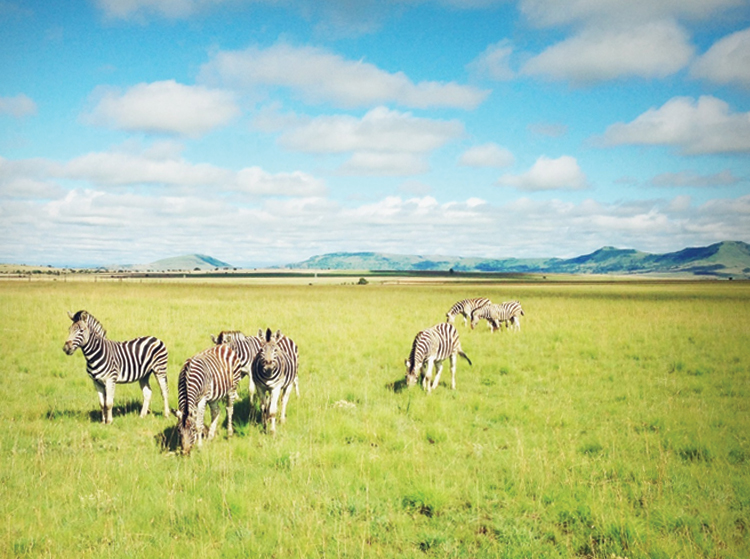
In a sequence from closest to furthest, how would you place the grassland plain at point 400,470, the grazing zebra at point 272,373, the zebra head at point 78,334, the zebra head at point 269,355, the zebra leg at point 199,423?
the grassland plain at point 400,470 → the zebra leg at point 199,423 → the zebra head at point 269,355 → the grazing zebra at point 272,373 → the zebra head at point 78,334

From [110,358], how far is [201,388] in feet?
12.8

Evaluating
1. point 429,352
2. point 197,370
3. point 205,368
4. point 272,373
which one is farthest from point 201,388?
point 429,352

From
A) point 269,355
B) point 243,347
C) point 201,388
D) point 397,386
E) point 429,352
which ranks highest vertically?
point 269,355

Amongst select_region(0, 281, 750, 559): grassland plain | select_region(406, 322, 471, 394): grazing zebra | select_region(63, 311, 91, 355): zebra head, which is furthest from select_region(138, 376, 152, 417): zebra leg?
select_region(406, 322, 471, 394): grazing zebra

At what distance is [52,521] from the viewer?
20.7 feet

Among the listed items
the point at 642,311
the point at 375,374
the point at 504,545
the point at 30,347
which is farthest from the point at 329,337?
the point at 642,311

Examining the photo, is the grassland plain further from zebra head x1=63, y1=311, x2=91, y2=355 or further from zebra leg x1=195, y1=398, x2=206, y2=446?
zebra head x1=63, y1=311, x2=91, y2=355

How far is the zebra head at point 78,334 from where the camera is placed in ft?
33.6

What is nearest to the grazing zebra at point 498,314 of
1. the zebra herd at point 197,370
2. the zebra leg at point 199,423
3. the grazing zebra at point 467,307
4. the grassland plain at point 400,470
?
the grazing zebra at point 467,307

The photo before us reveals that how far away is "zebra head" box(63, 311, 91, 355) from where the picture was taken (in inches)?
404

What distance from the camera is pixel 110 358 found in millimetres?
10766

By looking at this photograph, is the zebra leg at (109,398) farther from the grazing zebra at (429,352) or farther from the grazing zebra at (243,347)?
the grazing zebra at (429,352)

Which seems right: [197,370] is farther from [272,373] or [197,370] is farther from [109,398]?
[109,398]

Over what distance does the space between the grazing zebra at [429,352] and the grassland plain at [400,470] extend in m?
0.49
